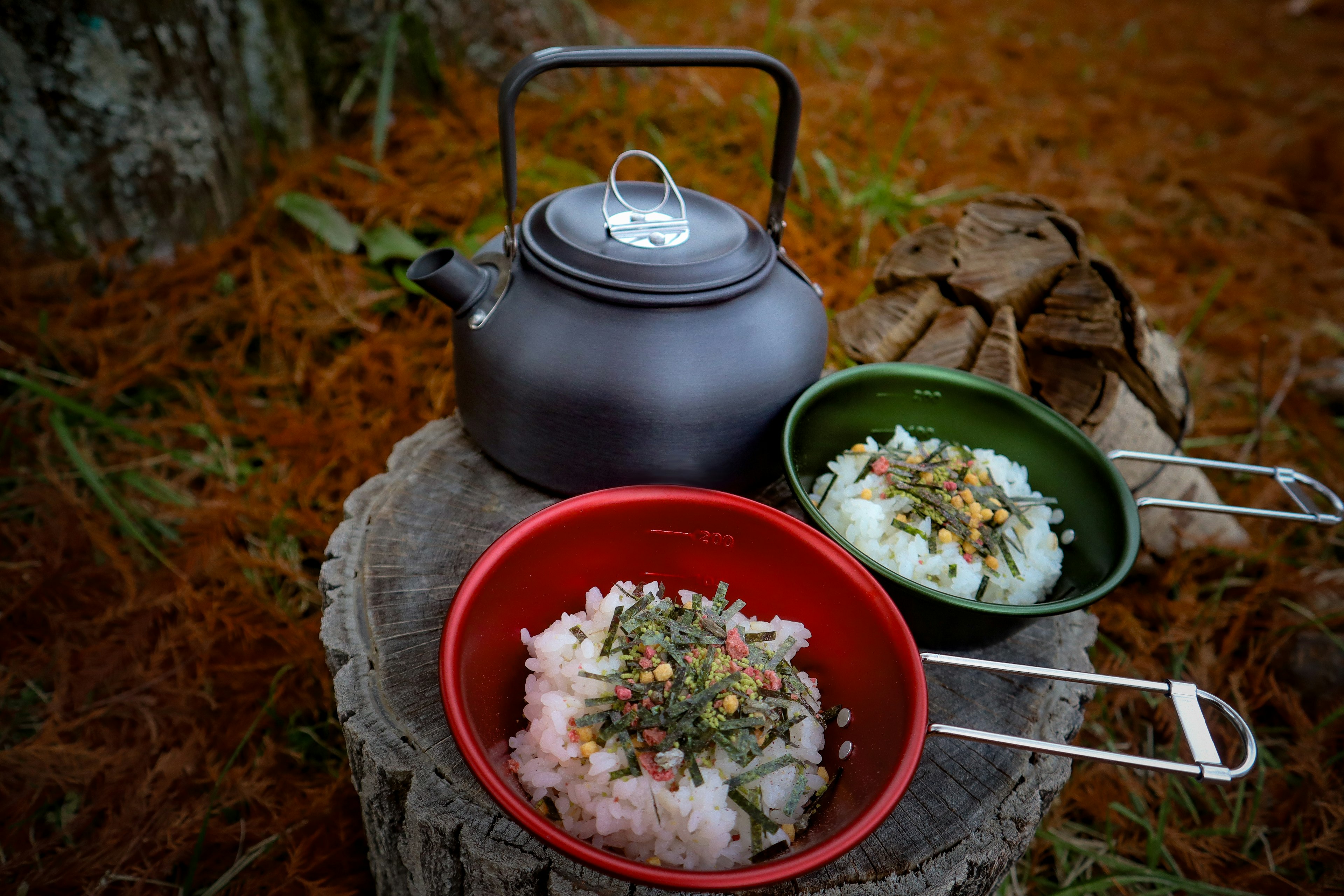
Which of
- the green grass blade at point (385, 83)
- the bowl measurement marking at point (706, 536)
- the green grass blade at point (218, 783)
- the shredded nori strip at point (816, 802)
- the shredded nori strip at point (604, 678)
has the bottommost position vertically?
the green grass blade at point (218, 783)

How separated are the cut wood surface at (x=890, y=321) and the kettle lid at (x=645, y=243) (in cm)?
82

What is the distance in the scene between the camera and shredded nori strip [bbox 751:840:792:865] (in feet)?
4.33

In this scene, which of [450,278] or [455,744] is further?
[450,278]

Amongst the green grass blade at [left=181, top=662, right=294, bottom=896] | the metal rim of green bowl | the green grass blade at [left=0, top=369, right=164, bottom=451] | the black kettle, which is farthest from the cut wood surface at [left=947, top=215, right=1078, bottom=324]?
the green grass blade at [left=0, top=369, right=164, bottom=451]

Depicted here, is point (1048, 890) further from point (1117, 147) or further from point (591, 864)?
point (1117, 147)

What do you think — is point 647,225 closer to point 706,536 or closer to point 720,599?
point 706,536

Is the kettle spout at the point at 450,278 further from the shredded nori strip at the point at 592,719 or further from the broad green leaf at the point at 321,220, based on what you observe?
the broad green leaf at the point at 321,220

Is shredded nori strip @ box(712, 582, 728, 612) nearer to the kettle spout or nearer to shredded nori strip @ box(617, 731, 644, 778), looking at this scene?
shredded nori strip @ box(617, 731, 644, 778)

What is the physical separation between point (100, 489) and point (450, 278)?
1843 mm

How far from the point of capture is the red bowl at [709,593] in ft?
3.79

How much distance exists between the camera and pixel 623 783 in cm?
130

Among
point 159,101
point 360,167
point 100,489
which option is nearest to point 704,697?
point 100,489

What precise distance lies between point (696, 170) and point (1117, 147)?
142 inches

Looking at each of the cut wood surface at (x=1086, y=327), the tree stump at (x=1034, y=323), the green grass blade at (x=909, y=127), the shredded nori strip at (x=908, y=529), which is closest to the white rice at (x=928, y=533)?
the shredded nori strip at (x=908, y=529)
